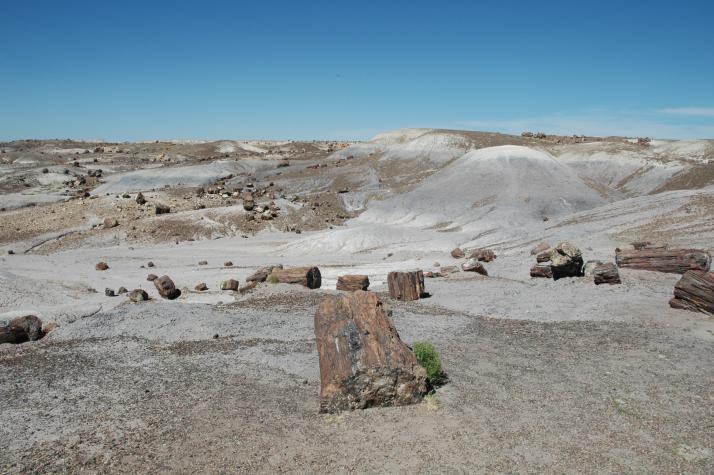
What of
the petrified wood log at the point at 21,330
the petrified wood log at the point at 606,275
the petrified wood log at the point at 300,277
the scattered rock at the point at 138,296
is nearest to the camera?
the petrified wood log at the point at 21,330

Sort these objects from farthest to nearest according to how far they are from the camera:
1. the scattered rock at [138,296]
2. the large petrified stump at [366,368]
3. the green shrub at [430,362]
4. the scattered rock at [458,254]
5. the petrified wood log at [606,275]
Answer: the scattered rock at [458,254] → the scattered rock at [138,296] → the petrified wood log at [606,275] → the green shrub at [430,362] → the large petrified stump at [366,368]

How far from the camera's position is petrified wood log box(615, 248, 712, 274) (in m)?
17.5

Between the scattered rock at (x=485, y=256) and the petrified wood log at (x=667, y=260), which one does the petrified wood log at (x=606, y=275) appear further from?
the scattered rock at (x=485, y=256)

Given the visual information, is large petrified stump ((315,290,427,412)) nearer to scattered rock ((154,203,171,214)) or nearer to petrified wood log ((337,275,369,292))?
petrified wood log ((337,275,369,292))

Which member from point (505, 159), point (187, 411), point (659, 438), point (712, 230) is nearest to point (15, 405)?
point (187, 411)

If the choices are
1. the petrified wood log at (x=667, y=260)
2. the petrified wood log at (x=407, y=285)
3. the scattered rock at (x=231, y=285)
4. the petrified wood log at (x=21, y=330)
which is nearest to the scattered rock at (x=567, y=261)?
the petrified wood log at (x=667, y=260)

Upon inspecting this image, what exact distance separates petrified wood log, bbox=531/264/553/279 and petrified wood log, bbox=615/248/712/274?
7.57 ft

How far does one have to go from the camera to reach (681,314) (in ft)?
47.6

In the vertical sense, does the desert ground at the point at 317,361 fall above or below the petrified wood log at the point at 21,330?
below

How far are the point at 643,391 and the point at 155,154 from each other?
103 metres

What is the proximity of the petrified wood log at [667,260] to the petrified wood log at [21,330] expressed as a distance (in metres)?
18.4

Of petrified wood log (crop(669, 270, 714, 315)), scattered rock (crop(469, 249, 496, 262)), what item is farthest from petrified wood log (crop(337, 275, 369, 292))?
petrified wood log (crop(669, 270, 714, 315))

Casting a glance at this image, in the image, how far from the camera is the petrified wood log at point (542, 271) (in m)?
19.6

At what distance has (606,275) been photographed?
1744cm
